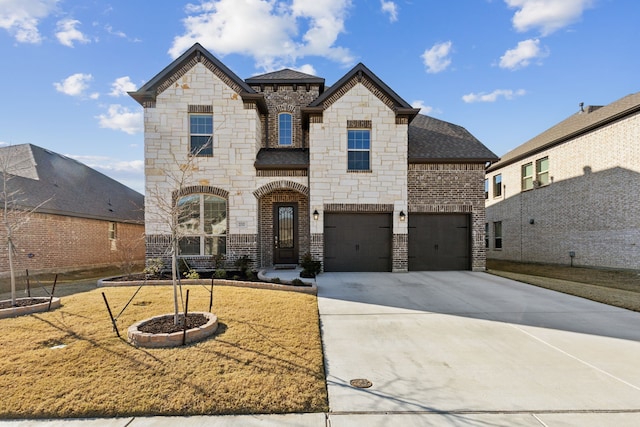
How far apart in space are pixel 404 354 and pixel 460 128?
1302cm

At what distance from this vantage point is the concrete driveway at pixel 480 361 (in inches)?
131

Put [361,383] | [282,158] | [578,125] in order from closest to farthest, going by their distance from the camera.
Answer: [361,383], [282,158], [578,125]

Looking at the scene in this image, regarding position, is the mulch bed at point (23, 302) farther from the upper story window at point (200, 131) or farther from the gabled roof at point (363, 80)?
the gabled roof at point (363, 80)

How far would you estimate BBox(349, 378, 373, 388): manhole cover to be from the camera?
381 cm

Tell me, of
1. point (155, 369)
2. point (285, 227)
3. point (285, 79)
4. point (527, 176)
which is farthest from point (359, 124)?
point (527, 176)

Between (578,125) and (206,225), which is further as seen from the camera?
(578,125)

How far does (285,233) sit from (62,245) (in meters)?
10.2

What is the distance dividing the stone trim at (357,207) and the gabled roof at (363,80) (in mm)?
3736

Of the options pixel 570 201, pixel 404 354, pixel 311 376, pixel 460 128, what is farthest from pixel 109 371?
pixel 570 201

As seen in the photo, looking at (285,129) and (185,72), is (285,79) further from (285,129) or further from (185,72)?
(185,72)

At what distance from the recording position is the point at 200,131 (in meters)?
12.5

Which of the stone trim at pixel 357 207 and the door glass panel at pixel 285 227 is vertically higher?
the stone trim at pixel 357 207

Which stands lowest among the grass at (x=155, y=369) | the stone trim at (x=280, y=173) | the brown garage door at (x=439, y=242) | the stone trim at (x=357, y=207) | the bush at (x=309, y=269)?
the grass at (x=155, y=369)

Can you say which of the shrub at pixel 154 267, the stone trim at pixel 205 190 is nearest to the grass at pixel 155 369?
the shrub at pixel 154 267
